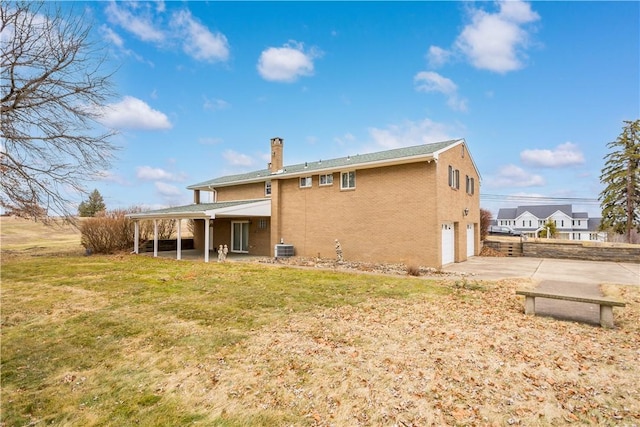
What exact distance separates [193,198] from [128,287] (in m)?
18.9

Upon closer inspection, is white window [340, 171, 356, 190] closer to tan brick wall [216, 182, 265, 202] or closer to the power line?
tan brick wall [216, 182, 265, 202]

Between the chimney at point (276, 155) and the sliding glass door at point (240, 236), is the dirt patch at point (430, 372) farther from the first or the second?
the chimney at point (276, 155)

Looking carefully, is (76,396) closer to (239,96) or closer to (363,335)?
(363,335)

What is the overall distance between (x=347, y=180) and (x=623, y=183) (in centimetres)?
3035

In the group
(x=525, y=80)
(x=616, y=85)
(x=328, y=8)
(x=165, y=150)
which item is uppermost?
(x=328, y=8)

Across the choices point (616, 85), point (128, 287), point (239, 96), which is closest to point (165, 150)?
point (239, 96)

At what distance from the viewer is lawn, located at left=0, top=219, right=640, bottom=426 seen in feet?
12.7

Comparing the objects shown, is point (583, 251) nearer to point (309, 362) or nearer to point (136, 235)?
point (309, 362)

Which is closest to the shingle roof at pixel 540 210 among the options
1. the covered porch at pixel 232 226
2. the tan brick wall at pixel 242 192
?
the tan brick wall at pixel 242 192

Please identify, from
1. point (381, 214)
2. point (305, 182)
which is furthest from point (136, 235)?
point (381, 214)

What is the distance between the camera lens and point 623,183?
30.5 m

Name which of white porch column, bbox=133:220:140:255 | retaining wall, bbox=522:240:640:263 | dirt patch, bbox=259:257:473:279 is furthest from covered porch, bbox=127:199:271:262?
Result: retaining wall, bbox=522:240:640:263

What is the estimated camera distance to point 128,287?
10.7m

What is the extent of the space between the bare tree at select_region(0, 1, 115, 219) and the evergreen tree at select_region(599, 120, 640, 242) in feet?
136
